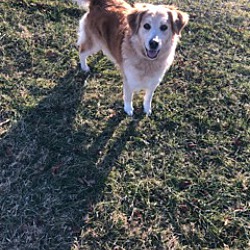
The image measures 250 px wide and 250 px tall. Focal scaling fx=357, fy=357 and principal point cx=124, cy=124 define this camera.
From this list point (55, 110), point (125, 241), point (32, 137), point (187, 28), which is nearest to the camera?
point (125, 241)

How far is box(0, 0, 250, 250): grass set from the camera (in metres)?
3.82

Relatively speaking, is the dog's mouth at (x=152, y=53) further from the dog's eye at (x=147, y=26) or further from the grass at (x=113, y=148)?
the grass at (x=113, y=148)

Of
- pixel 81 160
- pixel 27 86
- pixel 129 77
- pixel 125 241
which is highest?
pixel 129 77

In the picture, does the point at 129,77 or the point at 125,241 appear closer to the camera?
the point at 125,241

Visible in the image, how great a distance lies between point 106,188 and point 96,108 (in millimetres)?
1270

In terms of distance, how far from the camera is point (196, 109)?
5.08m

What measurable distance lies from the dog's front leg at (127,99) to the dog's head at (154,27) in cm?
61

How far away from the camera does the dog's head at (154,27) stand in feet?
12.8

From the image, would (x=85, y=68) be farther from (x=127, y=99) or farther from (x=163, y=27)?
(x=163, y=27)

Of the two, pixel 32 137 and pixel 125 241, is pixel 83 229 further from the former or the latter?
pixel 32 137

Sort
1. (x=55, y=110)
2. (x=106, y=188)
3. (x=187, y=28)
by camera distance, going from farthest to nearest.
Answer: (x=187, y=28) → (x=55, y=110) → (x=106, y=188)

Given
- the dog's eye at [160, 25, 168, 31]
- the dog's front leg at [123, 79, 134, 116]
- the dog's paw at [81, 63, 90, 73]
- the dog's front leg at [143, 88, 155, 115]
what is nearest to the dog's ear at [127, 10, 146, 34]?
the dog's eye at [160, 25, 168, 31]

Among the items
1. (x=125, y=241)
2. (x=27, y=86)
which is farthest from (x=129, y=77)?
(x=125, y=241)

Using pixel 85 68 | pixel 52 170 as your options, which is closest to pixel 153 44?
pixel 85 68
